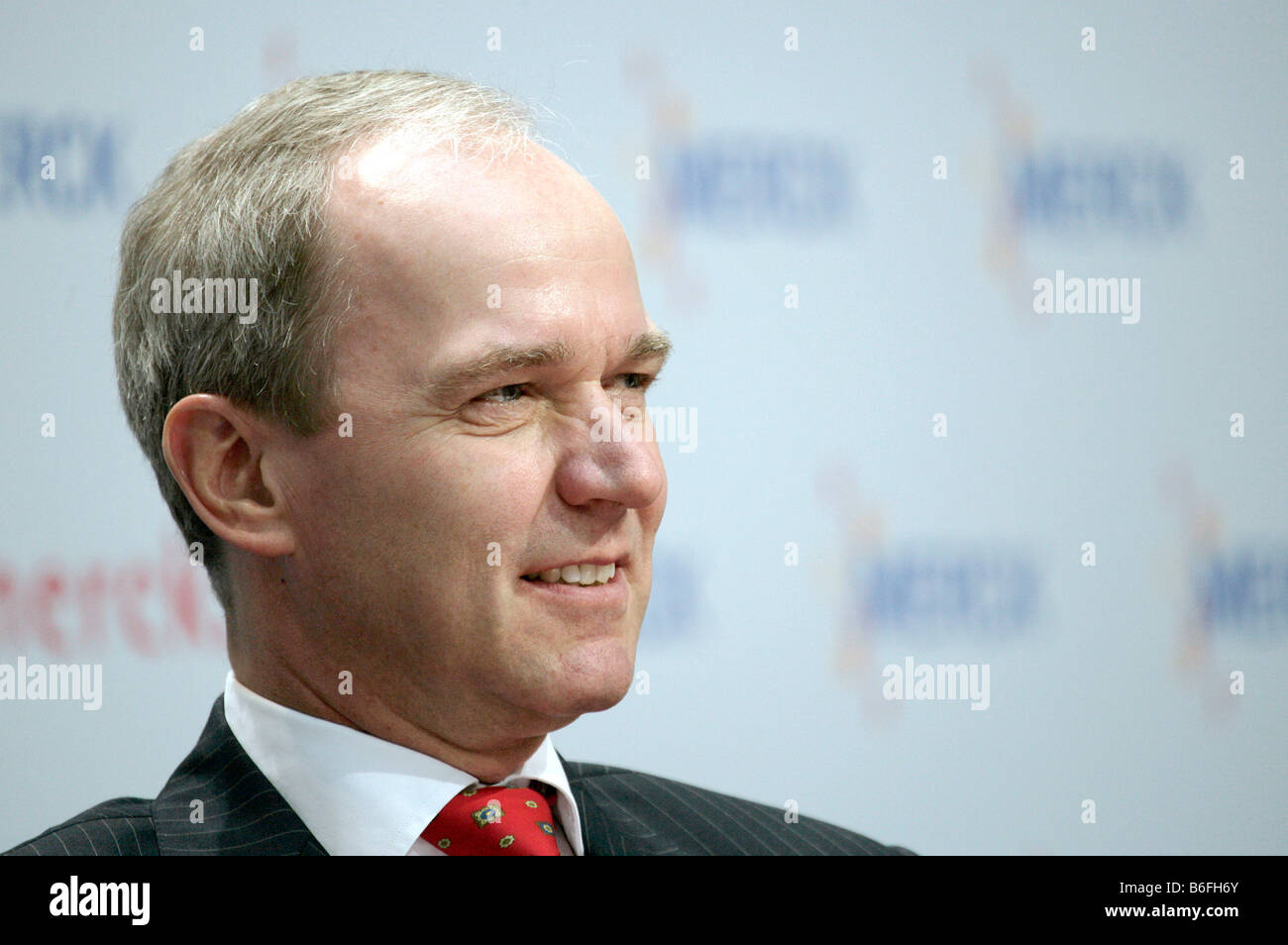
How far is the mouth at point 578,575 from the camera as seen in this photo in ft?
4.40

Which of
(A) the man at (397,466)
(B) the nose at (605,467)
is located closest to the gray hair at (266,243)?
(A) the man at (397,466)

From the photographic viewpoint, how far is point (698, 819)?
1.67 meters

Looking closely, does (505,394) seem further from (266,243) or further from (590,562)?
(266,243)

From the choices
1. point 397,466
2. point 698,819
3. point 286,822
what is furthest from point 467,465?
point 698,819

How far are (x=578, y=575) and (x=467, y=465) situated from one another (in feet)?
0.55

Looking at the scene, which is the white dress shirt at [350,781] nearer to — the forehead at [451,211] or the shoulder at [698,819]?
the shoulder at [698,819]

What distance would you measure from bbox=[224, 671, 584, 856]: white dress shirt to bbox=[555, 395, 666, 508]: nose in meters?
0.33

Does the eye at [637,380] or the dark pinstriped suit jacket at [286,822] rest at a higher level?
the eye at [637,380]

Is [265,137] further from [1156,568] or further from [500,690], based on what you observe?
[1156,568]

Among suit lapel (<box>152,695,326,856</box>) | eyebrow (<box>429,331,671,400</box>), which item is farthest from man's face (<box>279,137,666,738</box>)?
suit lapel (<box>152,695,326,856</box>)

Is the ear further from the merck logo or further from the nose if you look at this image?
the merck logo

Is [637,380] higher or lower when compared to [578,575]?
higher
